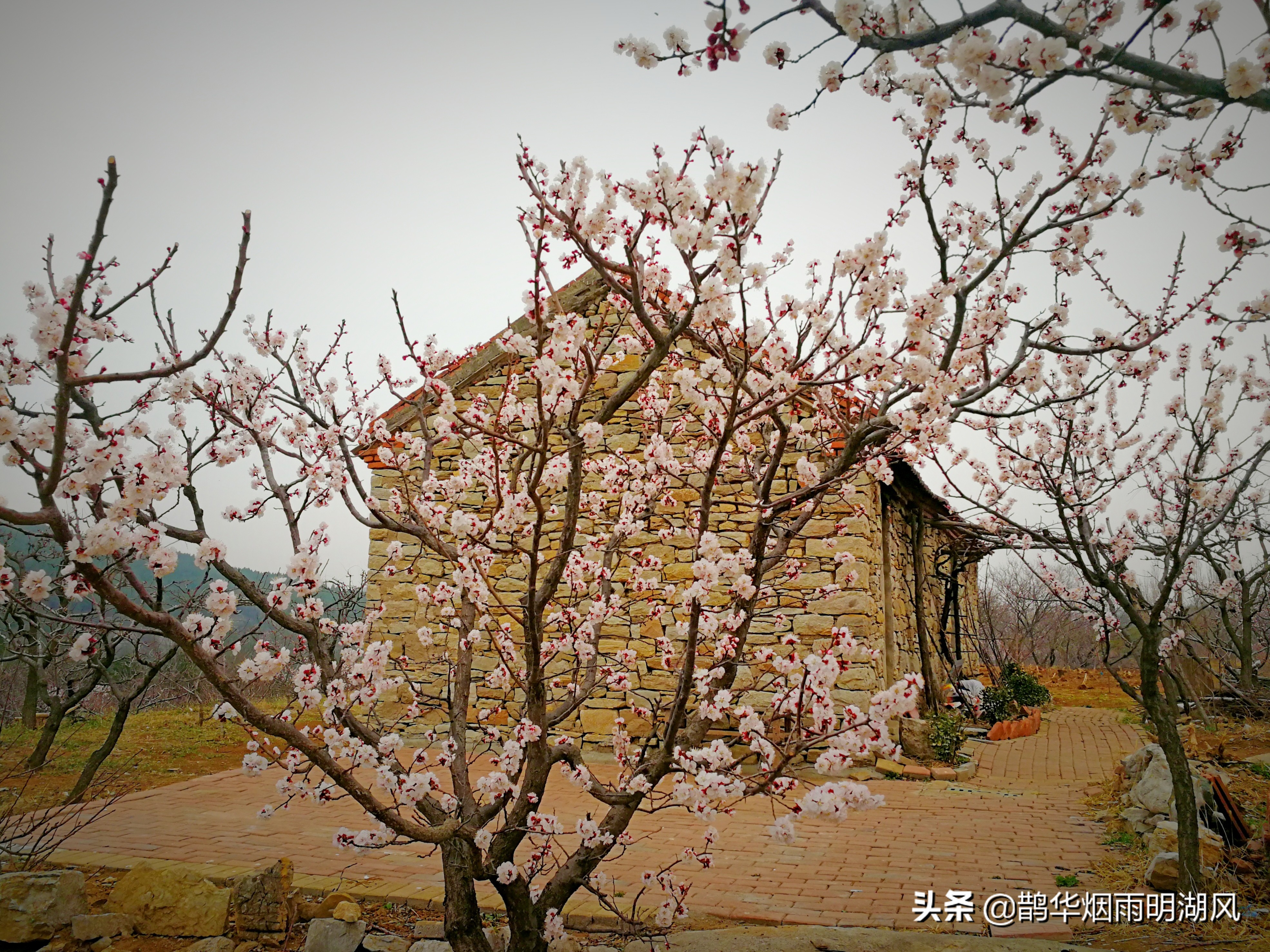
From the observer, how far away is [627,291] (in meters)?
2.74

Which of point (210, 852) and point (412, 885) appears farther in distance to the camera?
point (210, 852)

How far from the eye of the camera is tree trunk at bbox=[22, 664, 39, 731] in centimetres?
832

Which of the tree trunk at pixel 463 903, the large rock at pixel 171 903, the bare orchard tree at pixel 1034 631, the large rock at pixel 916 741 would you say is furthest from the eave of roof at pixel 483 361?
the bare orchard tree at pixel 1034 631

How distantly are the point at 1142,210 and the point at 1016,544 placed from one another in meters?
2.84

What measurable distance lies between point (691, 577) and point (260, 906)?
449 centimetres

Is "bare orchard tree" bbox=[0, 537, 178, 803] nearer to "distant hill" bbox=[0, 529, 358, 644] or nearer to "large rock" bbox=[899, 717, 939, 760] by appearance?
"distant hill" bbox=[0, 529, 358, 644]

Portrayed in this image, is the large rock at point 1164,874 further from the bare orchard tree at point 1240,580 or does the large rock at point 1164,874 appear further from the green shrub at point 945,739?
the green shrub at point 945,739

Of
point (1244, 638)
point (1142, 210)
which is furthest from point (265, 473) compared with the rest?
point (1244, 638)

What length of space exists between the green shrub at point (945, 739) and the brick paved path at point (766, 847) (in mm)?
448

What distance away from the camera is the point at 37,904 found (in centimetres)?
334

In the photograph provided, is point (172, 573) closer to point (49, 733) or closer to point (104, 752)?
point (104, 752)

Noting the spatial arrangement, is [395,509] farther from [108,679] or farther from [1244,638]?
[1244,638]

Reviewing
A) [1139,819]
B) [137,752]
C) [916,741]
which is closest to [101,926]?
[137,752]

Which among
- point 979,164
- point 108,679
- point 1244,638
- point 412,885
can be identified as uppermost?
point 979,164
